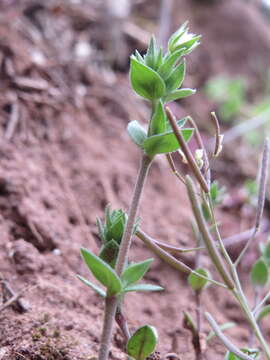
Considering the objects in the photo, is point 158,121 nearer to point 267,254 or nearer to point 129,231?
point 129,231

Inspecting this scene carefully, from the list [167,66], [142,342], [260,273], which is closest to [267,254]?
[260,273]

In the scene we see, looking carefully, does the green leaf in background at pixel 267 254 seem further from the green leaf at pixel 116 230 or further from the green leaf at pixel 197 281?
the green leaf at pixel 116 230

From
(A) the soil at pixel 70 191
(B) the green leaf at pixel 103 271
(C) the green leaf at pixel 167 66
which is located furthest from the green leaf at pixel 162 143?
(A) the soil at pixel 70 191

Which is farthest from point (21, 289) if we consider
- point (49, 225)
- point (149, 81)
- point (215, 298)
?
point (215, 298)

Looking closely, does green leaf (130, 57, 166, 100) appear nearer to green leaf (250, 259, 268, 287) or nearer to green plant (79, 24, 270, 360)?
green plant (79, 24, 270, 360)

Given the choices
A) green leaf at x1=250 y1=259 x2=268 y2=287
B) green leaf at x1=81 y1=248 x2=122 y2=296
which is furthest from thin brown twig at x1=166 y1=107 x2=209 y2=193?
green leaf at x1=250 y1=259 x2=268 y2=287

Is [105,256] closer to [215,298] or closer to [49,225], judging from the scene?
[49,225]

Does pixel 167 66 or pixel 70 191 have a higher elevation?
pixel 167 66

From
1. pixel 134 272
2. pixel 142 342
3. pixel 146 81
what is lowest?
pixel 142 342
